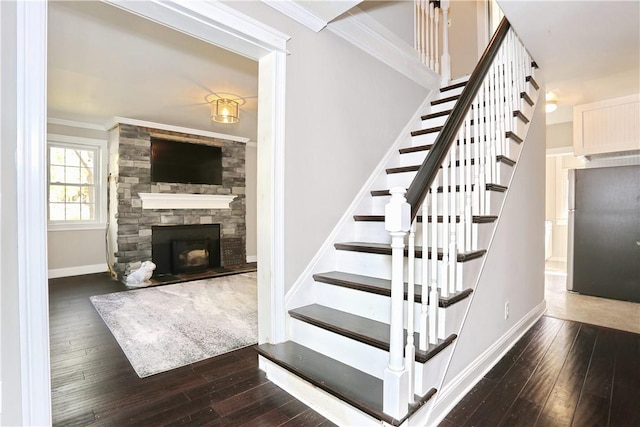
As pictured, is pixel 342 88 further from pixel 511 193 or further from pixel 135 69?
pixel 135 69

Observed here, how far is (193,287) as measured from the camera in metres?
4.34

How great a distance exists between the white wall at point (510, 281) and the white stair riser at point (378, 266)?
0.61 feet

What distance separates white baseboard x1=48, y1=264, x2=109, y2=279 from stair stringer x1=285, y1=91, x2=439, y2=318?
4.65 metres

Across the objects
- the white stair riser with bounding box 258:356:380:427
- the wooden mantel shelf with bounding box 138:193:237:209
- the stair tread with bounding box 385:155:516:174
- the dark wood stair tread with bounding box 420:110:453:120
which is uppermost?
the dark wood stair tread with bounding box 420:110:453:120

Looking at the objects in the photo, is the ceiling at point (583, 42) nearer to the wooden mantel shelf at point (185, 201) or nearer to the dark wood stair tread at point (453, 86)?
the dark wood stair tread at point (453, 86)

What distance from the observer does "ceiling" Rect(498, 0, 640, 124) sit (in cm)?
221

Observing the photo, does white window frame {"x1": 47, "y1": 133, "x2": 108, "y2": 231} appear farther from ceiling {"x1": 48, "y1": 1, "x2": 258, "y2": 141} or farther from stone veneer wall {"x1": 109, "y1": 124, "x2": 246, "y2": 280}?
ceiling {"x1": 48, "y1": 1, "x2": 258, "y2": 141}

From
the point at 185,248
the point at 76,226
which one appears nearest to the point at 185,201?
the point at 185,248

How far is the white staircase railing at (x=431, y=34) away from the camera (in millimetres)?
3512

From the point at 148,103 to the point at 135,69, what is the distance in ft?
3.42

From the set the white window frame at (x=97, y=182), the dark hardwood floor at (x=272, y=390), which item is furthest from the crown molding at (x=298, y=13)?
the white window frame at (x=97, y=182)

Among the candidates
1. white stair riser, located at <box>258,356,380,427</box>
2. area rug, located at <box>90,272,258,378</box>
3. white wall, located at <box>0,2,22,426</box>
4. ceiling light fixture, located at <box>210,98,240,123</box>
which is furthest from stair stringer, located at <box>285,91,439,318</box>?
ceiling light fixture, located at <box>210,98,240,123</box>

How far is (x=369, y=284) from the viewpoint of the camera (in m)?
1.97

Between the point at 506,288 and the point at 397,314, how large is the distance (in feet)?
4.99
